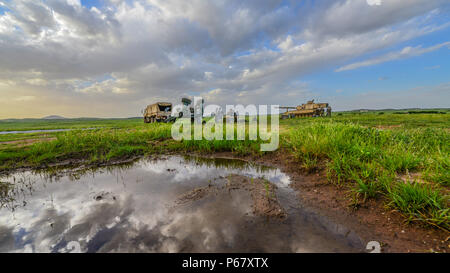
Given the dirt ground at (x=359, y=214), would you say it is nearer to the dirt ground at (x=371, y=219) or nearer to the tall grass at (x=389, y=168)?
the dirt ground at (x=371, y=219)

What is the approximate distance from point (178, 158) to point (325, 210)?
4765 millimetres

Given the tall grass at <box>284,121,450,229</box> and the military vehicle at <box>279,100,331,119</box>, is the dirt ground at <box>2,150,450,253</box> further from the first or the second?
the military vehicle at <box>279,100,331,119</box>

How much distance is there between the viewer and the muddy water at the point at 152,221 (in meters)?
1.89

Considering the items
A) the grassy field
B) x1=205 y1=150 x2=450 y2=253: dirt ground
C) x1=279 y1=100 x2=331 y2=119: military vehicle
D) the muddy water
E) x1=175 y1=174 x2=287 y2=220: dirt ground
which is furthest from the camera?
x1=279 y1=100 x2=331 y2=119: military vehicle

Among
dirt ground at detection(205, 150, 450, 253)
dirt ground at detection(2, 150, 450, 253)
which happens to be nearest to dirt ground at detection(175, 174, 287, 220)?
dirt ground at detection(2, 150, 450, 253)

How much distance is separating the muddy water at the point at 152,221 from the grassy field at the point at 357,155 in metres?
1.02

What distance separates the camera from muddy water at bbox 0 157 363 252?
1.89 metres

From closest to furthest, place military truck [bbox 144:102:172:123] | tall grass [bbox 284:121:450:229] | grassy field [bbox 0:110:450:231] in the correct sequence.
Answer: tall grass [bbox 284:121:450:229] → grassy field [bbox 0:110:450:231] → military truck [bbox 144:102:172:123]

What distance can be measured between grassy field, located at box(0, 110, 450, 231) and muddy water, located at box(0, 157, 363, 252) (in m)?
1.02
